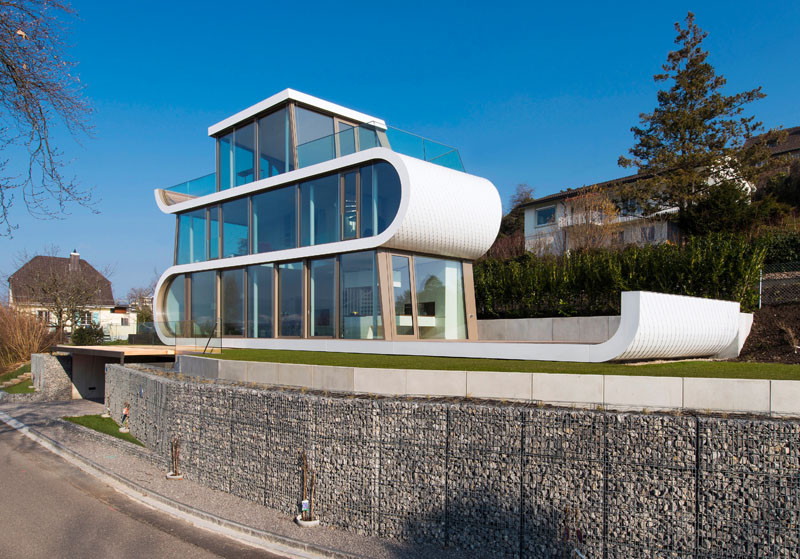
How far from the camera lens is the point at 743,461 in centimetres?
629

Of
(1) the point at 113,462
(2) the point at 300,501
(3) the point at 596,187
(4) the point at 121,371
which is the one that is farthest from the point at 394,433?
(3) the point at 596,187

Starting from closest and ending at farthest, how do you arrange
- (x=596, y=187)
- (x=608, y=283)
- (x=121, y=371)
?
(x=121, y=371), (x=608, y=283), (x=596, y=187)

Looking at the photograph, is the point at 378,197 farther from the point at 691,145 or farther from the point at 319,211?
the point at 691,145

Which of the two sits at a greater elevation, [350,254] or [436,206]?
[436,206]

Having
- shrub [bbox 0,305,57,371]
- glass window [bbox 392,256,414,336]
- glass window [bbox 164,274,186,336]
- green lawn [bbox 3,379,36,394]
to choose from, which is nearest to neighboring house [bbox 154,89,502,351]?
glass window [bbox 392,256,414,336]

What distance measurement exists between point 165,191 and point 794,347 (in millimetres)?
25282

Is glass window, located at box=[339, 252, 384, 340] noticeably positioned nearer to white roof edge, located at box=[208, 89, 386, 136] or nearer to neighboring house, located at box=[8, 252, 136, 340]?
white roof edge, located at box=[208, 89, 386, 136]

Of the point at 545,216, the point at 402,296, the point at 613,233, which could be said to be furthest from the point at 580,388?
the point at 545,216

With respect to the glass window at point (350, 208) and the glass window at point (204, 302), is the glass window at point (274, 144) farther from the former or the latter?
the glass window at point (204, 302)

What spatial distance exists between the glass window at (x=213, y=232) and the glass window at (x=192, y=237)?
0.48 meters

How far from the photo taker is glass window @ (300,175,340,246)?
781 inches

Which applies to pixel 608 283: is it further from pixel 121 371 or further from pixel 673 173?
pixel 121 371

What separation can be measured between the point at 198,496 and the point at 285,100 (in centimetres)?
1545

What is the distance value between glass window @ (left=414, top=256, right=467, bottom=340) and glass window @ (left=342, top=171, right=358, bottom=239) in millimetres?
2298
